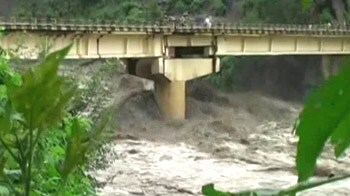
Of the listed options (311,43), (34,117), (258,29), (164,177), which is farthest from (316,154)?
(311,43)

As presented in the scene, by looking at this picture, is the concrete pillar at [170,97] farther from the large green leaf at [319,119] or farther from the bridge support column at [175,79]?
the large green leaf at [319,119]

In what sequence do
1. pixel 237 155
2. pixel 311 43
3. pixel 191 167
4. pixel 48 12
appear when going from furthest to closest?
pixel 48 12 < pixel 311 43 < pixel 237 155 < pixel 191 167

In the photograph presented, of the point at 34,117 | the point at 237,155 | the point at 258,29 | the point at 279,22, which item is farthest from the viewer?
the point at 279,22

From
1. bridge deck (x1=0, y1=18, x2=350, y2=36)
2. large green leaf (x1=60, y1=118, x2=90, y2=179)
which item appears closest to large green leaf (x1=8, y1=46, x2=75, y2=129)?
large green leaf (x1=60, y1=118, x2=90, y2=179)

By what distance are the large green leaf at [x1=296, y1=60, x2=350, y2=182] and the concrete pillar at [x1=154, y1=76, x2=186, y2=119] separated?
3199 centimetres

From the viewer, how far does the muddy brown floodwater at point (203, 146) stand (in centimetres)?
2067

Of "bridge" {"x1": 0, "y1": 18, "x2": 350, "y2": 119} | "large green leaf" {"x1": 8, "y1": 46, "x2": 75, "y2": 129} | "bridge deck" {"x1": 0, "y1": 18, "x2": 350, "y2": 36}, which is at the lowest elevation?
"bridge" {"x1": 0, "y1": 18, "x2": 350, "y2": 119}

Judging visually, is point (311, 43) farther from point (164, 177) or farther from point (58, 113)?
point (58, 113)

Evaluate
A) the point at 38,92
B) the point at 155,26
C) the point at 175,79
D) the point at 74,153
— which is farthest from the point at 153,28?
the point at 38,92

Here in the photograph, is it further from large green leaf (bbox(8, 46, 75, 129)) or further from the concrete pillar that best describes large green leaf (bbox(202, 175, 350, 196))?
the concrete pillar

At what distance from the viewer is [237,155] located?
86.4 feet

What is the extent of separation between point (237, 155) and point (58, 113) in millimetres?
25403

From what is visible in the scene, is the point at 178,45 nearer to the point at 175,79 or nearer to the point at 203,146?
the point at 175,79

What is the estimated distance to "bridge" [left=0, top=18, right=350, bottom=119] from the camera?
2973cm
